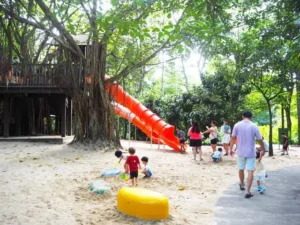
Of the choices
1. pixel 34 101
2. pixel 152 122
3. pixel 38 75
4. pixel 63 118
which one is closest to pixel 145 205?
pixel 38 75

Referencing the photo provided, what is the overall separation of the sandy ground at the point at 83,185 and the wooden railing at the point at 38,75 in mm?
3077

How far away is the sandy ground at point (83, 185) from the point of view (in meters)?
5.30

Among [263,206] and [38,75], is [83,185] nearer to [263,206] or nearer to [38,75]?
[263,206]

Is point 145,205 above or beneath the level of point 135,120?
beneath

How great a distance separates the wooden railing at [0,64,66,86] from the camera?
45.8 ft

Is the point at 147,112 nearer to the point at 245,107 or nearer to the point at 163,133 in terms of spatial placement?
the point at 163,133

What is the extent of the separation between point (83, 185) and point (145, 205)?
2.86 meters

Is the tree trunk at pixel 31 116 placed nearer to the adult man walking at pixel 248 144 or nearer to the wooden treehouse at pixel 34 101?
the wooden treehouse at pixel 34 101

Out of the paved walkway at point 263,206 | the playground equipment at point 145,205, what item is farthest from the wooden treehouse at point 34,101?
the playground equipment at point 145,205

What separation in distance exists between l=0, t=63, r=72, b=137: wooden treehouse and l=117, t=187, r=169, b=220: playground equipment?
9.46m

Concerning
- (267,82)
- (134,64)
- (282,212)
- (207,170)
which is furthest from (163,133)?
(282,212)

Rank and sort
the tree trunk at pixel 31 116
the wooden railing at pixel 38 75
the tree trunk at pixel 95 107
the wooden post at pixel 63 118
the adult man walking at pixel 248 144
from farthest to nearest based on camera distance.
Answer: the tree trunk at pixel 31 116 < the wooden post at pixel 63 118 < the wooden railing at pixel 38 75 < the tree trunk at pixel 95 107 < the adult man walking at pixel 248 144

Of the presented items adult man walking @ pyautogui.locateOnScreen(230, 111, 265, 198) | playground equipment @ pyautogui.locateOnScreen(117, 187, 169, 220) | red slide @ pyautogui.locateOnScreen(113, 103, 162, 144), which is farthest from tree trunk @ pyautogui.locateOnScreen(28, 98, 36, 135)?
playground equipment @ pyautogui.locateOnScreen(117, 187, 169, 220)

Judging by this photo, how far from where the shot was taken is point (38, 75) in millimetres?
15047
